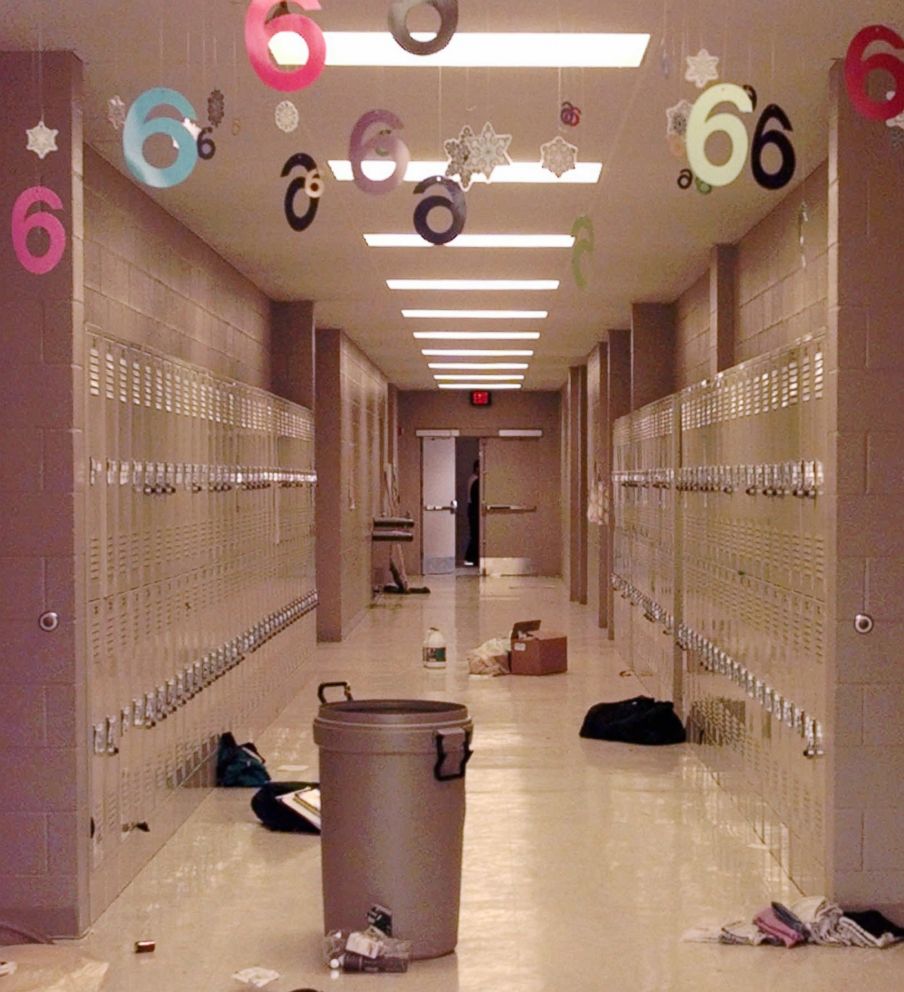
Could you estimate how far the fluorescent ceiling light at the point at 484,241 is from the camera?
24.3 ft

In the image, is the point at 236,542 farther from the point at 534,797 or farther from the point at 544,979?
the point at 544,979

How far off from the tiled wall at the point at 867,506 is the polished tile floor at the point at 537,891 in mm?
360

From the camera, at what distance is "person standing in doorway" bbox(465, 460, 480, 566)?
2220cm

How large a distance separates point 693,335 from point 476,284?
1488 mm

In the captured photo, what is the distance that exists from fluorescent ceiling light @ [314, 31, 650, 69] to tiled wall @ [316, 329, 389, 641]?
7.57 m

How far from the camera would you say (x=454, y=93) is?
15.7 ft

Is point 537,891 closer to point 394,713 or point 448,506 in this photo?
point 394,713

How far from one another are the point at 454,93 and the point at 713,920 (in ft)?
9.35

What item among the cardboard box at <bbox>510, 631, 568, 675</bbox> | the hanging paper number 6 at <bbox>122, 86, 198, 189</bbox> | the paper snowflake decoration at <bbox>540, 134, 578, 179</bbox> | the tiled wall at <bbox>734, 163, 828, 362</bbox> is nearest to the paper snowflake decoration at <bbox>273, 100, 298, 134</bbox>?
the hanging paper number 6 at <bbox>122, 86, 198, 189</bbox>

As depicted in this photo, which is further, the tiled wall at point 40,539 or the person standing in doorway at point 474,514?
the person standing in doorway at point 474,514

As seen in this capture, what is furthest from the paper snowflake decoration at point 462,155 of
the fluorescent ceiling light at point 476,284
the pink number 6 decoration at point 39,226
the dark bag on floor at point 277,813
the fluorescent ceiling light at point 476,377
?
the fluorescent ceiling light at point 476,377

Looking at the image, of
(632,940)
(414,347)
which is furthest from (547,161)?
(414,347)

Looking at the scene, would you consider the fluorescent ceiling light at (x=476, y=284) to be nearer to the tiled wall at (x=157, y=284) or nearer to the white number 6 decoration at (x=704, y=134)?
the tiled wall at (x=157, y=284)

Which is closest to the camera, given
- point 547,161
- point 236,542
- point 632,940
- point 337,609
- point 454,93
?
point 547,161
